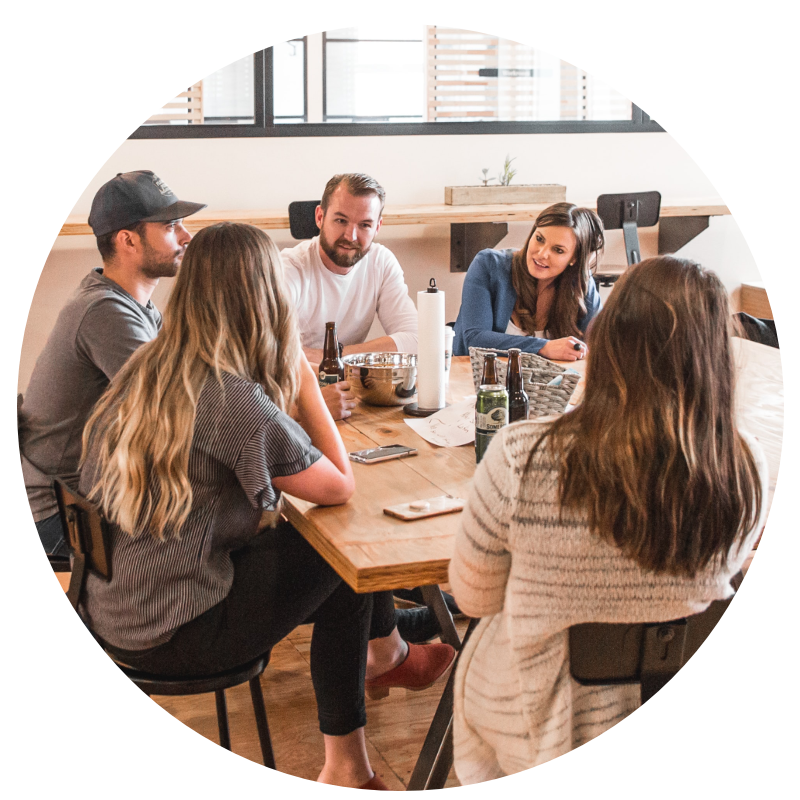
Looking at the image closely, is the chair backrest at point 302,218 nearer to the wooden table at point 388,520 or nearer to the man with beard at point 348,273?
the man with beard at point 348,273

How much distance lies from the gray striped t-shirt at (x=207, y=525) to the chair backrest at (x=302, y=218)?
2.42 metres

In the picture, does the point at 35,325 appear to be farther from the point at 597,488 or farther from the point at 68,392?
the point at 597,488

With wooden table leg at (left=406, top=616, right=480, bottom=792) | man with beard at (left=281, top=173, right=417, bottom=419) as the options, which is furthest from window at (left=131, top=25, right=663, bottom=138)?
wooden table leg at (left=406, top=616, right=480, bottom=792)

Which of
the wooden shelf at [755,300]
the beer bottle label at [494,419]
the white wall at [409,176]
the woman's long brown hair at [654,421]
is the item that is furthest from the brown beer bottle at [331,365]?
the wooden shelf at [755,300]

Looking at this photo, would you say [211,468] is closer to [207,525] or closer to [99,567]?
[207,525]

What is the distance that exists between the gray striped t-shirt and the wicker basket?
1.81 feet

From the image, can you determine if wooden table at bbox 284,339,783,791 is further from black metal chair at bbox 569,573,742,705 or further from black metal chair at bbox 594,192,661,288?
black metal chair at bbox 594,192,661,288

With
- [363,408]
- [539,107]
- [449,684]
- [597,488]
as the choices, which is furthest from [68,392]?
[539,107]

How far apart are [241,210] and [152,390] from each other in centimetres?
283

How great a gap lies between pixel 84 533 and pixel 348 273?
1.66m

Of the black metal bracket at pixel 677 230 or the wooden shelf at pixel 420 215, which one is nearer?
the wooden shelf at pixel 420 215

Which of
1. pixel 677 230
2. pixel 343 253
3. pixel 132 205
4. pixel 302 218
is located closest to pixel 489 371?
pixel 132 205

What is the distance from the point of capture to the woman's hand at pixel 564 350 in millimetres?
2512

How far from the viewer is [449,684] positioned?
1.51 metres
